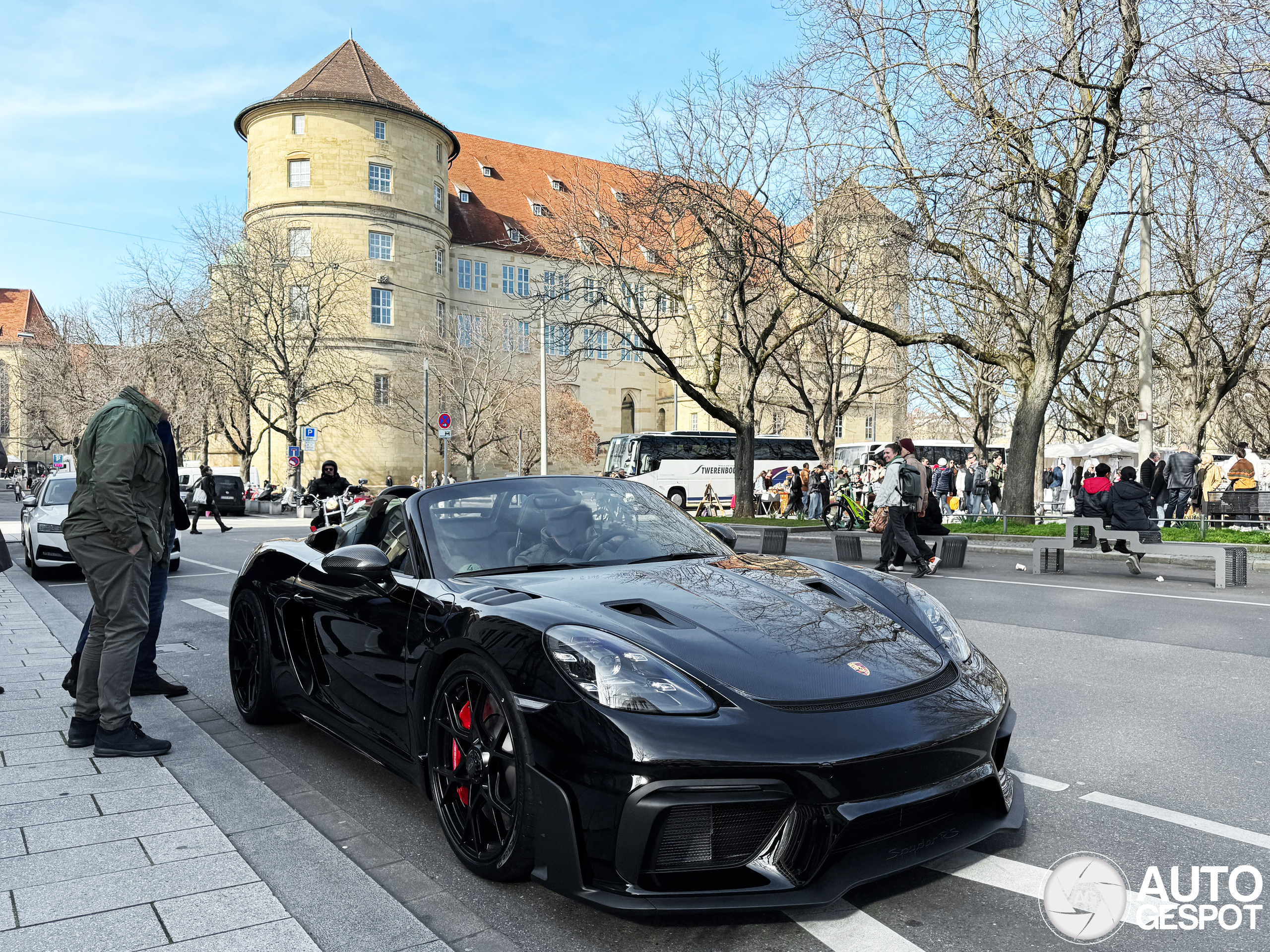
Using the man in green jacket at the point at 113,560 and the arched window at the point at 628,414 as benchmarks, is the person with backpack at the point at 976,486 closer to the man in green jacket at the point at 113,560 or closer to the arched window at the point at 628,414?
the man in green jacket at the point at 113,560

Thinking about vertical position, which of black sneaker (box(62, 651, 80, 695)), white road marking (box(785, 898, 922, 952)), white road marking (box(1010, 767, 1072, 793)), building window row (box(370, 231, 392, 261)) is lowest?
white road marking (box(785, 898, 922, 952))

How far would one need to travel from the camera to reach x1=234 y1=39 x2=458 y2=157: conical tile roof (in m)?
57.5

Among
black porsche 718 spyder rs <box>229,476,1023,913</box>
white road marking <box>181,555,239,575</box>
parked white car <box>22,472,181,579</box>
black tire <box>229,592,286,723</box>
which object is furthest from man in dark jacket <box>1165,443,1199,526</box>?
black tire <box>229,592,286,723</box>

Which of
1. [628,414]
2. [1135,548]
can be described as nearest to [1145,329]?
[1135,548]

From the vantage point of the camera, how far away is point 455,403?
4991 cm

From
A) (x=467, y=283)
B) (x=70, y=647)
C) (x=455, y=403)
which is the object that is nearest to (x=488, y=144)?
(x=467, y=283)

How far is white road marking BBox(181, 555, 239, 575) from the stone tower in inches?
1645

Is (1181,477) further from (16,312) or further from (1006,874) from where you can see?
(16,312)

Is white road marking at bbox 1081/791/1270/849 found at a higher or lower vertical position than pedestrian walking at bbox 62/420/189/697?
lower

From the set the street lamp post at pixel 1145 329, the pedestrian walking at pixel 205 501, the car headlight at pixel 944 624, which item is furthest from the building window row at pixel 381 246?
the car headlight at pixel 944 624

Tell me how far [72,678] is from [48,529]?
9366mm

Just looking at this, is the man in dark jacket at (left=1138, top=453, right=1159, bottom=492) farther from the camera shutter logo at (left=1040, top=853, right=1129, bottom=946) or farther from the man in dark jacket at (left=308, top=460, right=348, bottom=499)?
the camera shutter logo at (left=1040, top=853, right=1129, bottom=946)

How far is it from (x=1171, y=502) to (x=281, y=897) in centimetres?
2224

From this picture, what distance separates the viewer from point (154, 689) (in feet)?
19.5
